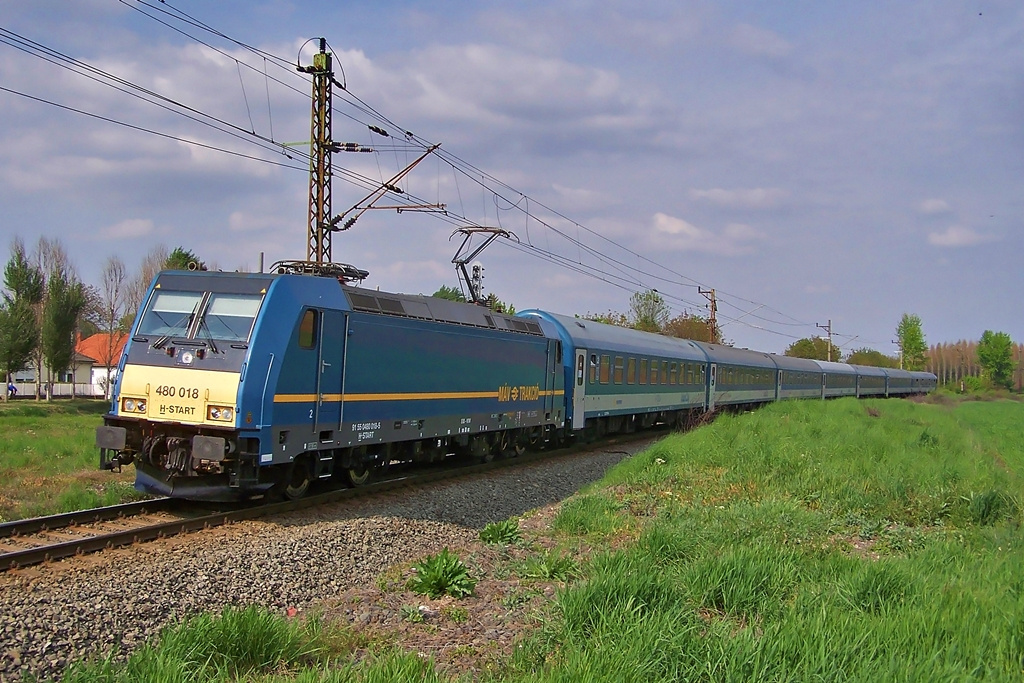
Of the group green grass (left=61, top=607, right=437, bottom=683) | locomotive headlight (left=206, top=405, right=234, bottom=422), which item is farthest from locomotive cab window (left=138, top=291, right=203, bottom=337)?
green grass (left=61, top=607, right=437, bottom=683)

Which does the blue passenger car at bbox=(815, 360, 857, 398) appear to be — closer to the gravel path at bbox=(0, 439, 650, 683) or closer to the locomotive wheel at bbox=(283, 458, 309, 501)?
the gravel path at bbox=(0, 439, 650, 683)

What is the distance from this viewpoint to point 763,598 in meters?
6.55

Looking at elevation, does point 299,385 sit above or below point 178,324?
below

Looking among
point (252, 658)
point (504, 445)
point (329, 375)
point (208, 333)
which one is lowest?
point (252, 658)

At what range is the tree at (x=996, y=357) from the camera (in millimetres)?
102250

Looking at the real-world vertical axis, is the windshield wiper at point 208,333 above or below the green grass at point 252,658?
above

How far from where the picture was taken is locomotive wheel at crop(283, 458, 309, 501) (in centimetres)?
1150

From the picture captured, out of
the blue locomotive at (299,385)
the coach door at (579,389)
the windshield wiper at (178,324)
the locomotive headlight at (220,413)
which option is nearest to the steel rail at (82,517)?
the blue locomotive at (299,385)

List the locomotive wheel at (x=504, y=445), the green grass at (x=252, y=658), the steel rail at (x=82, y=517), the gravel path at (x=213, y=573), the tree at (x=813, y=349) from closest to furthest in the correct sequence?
the green grass at (x=252, y=658)
the gravel path at (x=213, y=573)
the steel rail at (x=82, y=517)
the locomotive wheel at (x=504, y=445)
the tree at (x=813, y=349)

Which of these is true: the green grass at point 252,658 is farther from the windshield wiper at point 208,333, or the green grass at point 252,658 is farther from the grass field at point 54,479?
the grass field at point 54,479

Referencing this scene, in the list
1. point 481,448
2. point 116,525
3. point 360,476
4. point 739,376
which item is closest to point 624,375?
point 481,448

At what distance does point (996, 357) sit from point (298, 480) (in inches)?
4411

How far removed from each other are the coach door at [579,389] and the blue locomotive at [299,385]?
2674 millimetres

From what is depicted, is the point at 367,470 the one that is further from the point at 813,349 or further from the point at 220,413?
the point at 813,349
